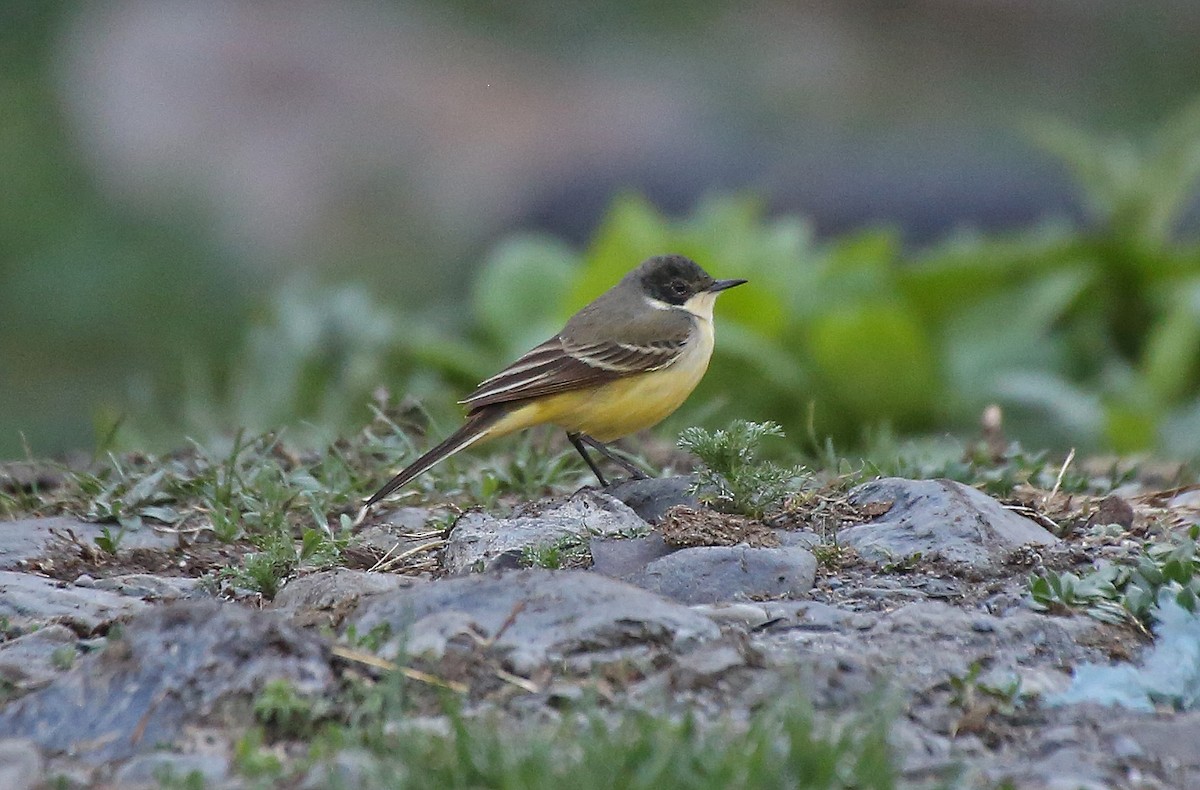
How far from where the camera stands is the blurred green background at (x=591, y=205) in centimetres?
899

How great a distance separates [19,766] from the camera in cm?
363

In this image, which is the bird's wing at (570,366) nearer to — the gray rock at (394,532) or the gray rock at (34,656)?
the gray rock at (394,532)

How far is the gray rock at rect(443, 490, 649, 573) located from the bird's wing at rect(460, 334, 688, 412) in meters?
1.09

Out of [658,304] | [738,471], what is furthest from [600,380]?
[738,471]

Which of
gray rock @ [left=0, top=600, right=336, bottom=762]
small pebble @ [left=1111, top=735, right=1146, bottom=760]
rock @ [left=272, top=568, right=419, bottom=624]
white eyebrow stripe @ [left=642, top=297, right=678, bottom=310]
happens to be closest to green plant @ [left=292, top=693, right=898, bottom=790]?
gray rock @ [left=0, top=600, right=336, bottom=762]

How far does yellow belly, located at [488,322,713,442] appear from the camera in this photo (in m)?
6.35

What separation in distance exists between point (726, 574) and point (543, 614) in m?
0.68

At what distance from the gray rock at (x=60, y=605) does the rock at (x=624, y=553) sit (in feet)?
4.25

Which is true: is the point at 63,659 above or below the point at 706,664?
above

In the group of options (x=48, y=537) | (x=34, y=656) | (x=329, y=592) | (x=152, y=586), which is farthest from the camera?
(x=48, y=537)

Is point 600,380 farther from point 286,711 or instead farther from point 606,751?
point 606,751

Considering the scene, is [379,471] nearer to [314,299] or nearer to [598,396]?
[598,396]

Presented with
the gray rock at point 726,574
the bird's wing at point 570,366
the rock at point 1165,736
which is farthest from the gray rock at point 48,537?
the rock at point 1165,736

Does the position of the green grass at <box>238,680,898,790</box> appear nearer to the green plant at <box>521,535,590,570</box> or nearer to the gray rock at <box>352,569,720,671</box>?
the gray rock at <box>352,569,720,671</box>
